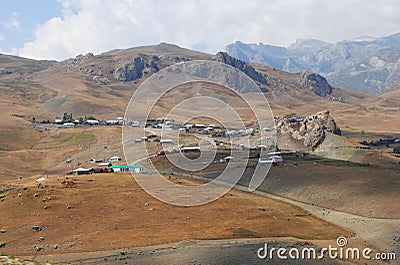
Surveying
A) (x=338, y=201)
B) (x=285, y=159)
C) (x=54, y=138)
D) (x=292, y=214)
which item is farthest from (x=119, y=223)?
(x=54, y=138)

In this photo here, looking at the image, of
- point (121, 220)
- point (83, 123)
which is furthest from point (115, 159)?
point (83, 123)

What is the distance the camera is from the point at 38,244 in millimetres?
42188

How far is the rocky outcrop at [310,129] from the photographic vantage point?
11788cm
